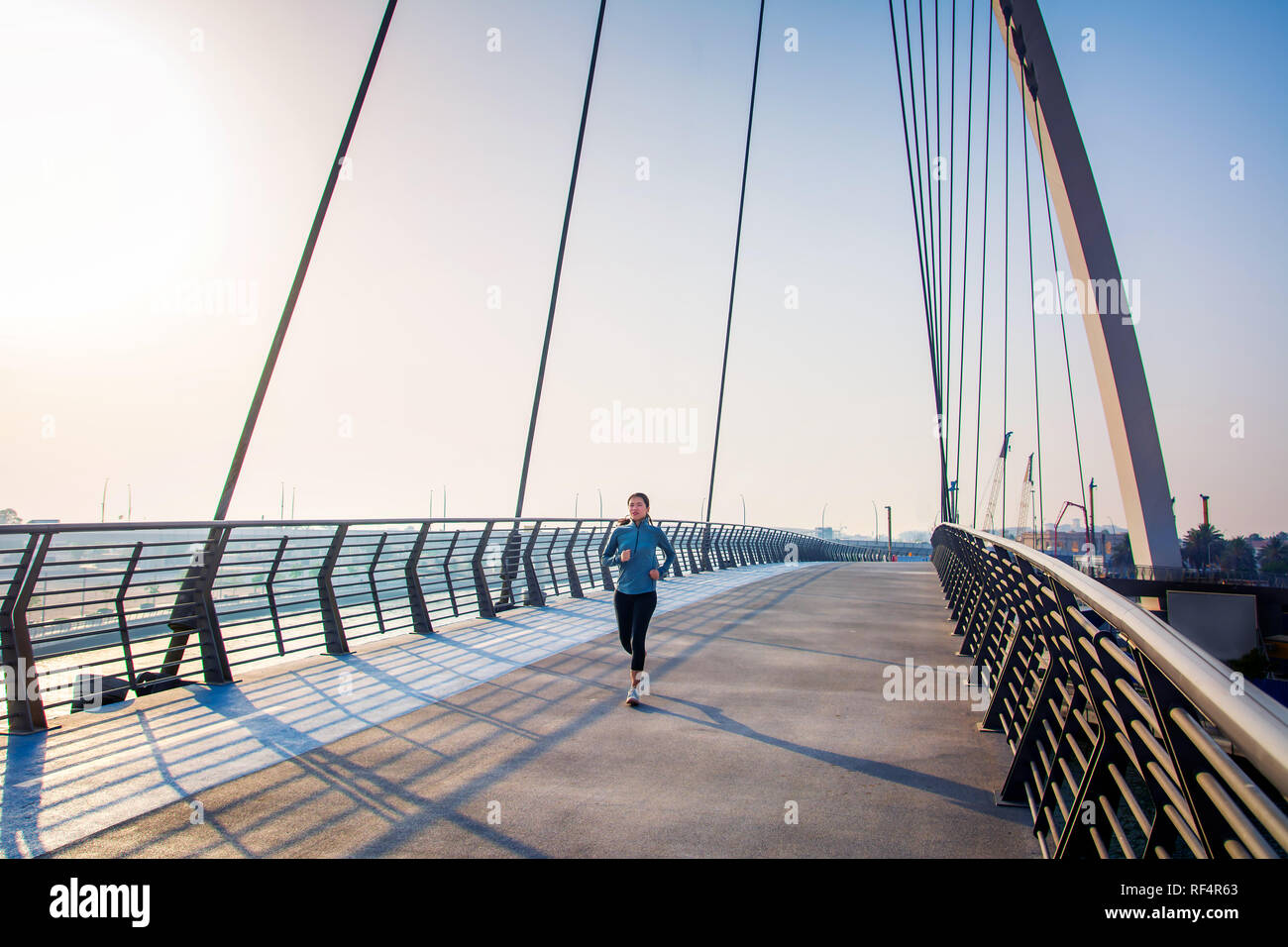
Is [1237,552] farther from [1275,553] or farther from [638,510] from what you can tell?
[638,510]

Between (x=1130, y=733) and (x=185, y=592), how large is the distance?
6.95 metres

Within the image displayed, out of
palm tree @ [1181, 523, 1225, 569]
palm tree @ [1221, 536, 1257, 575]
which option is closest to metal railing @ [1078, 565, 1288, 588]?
palm tree @ [1181, 523, 1225, 569]

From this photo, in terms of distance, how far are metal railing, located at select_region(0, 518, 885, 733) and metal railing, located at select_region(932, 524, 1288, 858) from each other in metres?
5.71

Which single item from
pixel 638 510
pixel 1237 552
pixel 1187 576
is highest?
pixel 638 510

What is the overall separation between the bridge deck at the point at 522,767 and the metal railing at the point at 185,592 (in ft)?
1.26

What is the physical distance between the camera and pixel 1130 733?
2645 mm

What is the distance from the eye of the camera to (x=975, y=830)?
12.6 feet

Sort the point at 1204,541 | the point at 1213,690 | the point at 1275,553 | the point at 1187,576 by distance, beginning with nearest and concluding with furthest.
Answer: the point at 1213,690 < the point at 1187,576 < the point at 1204,541 < the point at 1275,553

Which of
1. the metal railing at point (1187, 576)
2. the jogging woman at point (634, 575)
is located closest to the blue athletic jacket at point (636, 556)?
the jogging woman at point (634, 575)

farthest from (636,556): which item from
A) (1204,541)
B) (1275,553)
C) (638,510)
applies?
(1275,553)

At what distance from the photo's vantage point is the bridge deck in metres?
3.68

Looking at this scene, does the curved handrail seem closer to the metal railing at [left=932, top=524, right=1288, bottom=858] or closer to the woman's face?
the metal railing at [left=932, top=524, right=1288, bottom=858]
